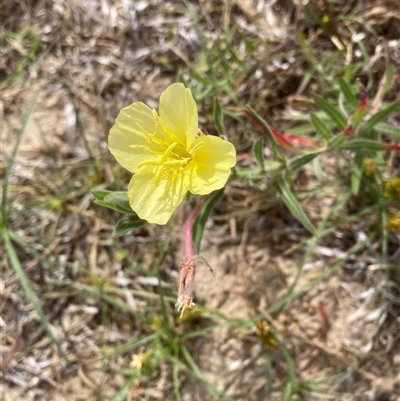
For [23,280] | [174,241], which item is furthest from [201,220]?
[23,280]

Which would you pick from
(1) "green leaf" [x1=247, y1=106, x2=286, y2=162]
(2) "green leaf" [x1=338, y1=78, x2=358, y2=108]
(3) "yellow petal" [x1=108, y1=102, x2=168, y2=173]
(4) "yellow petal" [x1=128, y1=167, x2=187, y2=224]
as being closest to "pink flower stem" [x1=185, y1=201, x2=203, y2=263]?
(4) "yellow petal" [x1=128, y1=167, x2=187, y2=224]

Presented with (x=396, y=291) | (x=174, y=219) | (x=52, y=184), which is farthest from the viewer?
(x=52, y=184)

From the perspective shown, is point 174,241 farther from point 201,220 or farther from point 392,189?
point 392,189

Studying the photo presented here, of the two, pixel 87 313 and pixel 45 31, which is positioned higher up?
pixel 45 31

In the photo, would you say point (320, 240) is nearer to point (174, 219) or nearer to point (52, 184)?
point (174, 219)

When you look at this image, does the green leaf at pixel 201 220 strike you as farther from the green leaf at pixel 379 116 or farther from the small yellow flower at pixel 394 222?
the small yellow flower at pixel 394 222

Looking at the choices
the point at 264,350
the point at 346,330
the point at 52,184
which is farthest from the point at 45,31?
the point at 346,330
